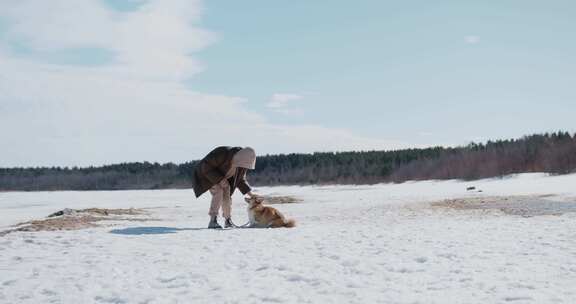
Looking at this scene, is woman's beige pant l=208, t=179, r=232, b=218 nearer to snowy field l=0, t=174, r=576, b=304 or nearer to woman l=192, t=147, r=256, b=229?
woman l=192, t=147, r=256, b=229

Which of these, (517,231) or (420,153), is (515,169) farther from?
(517,231)

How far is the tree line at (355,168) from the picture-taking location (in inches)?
2539

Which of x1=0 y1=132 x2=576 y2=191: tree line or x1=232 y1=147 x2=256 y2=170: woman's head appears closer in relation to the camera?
x1=232 y1=147 x2=256 y2=170: woman's head

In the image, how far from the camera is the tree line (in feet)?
212

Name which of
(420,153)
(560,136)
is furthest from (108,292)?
(420,153)

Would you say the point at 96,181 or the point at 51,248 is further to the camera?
the point at 96,181

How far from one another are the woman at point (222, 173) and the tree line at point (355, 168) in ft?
145

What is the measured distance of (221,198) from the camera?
11938mm

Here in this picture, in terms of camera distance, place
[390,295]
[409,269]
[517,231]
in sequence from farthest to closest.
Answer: [517,231], [409,269], [390,295]

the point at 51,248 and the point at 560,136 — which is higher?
the point at 560,136

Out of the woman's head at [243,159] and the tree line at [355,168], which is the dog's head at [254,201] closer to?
the woman's head at [243,159]

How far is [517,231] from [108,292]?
7114 mm

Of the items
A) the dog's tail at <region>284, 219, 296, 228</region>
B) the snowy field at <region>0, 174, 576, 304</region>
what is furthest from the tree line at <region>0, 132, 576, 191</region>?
the snowy field at <region>0, 174, 576, 304</region>

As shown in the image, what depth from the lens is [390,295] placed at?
510cm
